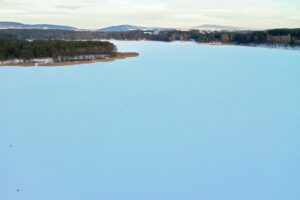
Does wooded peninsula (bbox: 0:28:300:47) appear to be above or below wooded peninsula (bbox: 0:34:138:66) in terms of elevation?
above

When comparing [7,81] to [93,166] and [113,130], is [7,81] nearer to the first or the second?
[113,130]

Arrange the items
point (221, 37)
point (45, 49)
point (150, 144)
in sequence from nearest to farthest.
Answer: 1. point (150, 144)
2. point (45, 49)
3. point (221, 37)

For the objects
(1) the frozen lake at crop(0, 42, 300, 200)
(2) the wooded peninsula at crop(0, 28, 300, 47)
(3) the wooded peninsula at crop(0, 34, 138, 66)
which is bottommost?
(1) the frozen lake at crop(0, 42, 300, 200)

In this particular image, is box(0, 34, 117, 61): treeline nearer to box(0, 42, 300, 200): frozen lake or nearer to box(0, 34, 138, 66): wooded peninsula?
box(0, 34, 138, 66): wooded peninsula

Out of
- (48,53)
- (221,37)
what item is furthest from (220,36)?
(48,53)

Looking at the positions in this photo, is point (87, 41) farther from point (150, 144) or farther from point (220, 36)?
point (220, 36)

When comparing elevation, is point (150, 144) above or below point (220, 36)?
below

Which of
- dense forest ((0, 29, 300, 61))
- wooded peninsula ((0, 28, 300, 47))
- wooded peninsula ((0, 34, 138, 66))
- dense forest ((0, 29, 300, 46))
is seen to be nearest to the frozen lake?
wooded peninsula ((0, 34, 138, 66))
